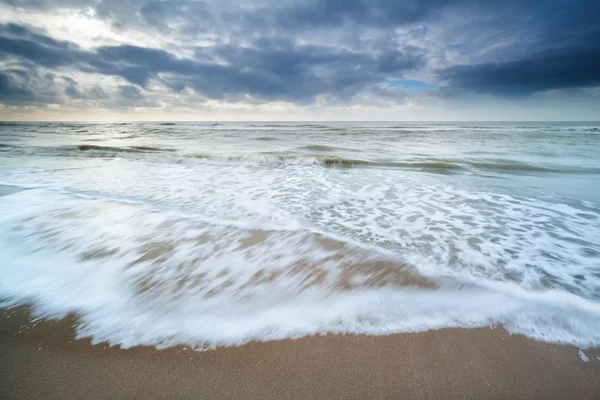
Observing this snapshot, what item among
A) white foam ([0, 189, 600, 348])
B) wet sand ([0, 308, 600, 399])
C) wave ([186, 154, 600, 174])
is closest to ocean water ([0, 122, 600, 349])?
white foam ([0, 189, 600, 348])

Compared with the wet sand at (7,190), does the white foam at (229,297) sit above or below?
above

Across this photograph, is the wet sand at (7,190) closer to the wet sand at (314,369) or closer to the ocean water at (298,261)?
the ocean water at (298,261)

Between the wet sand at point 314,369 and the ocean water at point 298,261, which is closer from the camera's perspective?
the wet sand at point 314,369

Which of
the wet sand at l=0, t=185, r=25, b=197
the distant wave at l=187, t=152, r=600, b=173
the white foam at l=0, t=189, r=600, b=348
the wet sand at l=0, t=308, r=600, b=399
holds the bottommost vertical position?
the distant wave at l=187, t=152, r=600, b=173

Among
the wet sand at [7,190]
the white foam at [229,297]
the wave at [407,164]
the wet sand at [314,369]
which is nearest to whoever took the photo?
the wet sand at [314,369]

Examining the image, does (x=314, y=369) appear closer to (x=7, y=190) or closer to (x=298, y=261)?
(x=298, y=261)

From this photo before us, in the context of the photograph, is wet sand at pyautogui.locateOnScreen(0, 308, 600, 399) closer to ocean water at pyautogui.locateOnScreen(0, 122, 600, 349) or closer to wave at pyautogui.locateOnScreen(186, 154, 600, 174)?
ocean water at pyautogui.locateOnScreen(0, 122, 600, 349)

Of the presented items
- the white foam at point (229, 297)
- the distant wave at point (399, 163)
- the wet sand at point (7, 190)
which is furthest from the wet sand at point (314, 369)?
the distant wave at point (399, 163)

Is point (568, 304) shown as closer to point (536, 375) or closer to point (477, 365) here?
point (536, 375)

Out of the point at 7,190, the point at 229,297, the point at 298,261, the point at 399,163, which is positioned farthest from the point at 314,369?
the point at 399,163

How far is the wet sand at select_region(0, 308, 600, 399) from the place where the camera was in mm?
1494

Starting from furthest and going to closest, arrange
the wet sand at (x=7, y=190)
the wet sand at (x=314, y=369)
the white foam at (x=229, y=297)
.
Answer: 1. the wet sand at (x=7, y=190)
2. the white foam at (x=229, y=297)
3. the wet sand at (x=314, y=369)

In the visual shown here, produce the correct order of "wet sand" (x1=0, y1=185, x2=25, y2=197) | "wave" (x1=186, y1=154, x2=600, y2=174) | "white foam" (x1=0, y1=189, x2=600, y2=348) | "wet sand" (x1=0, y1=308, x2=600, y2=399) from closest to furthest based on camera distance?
"wet sand" (x1=0, y1=308, x2=600, y2=399), "white foam" (x1=0, y1=189, x2=600, y2=348), "wet sand" (x1=0, y1=185, x2=25, y2=197), "wave" (x1=186, y1=154, x2=600, y2=174)

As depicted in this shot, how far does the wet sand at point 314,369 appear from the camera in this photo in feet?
4.90
